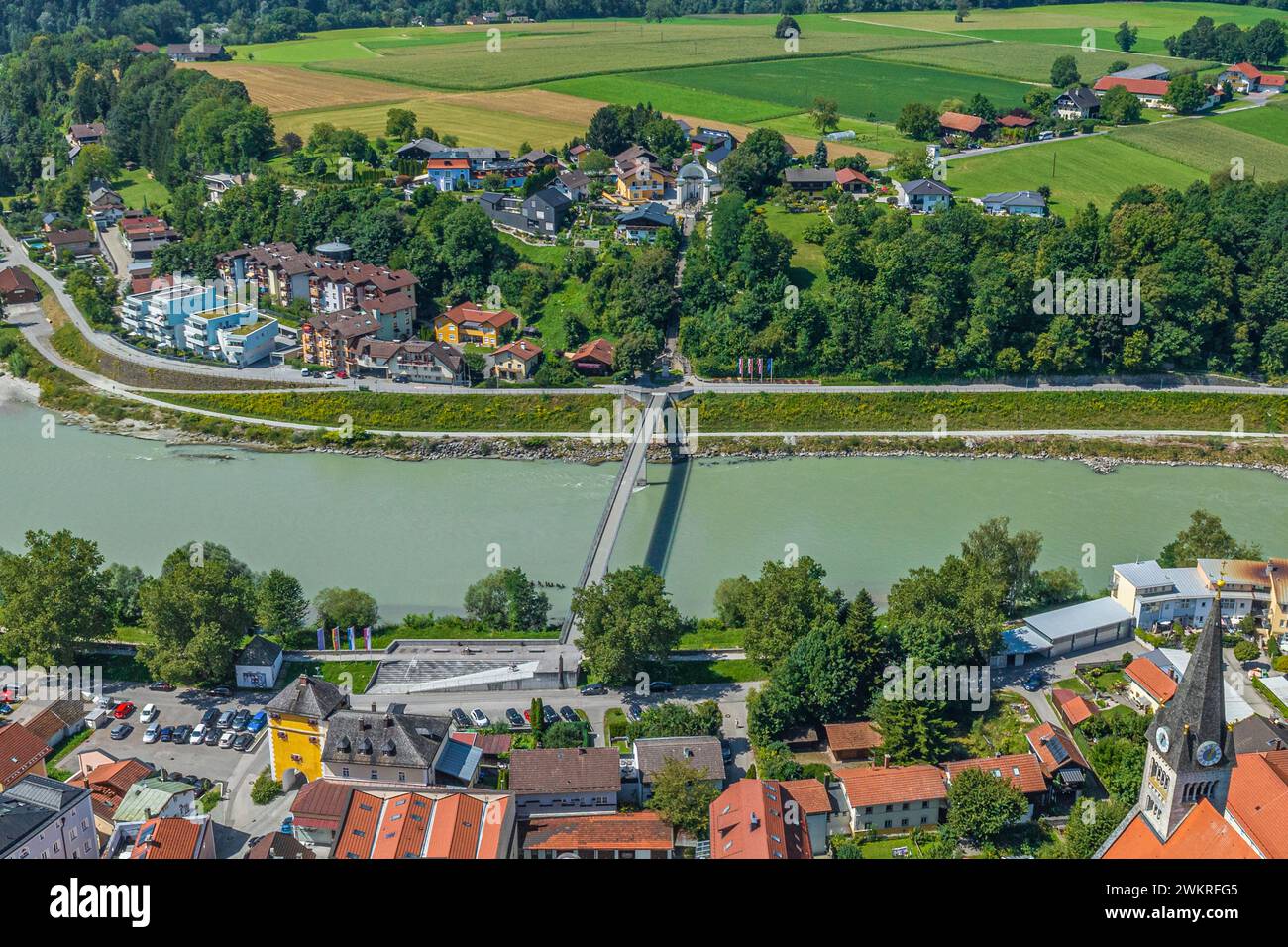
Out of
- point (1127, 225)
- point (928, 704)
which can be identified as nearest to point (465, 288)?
point (1127, 225)

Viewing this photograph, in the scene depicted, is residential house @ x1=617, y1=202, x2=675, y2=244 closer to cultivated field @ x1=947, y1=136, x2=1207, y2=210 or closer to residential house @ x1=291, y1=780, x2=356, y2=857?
cultivated field @ x1=947, y1=136, x2=1207, y2=210

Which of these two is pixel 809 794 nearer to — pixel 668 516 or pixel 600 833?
pixel 600 833

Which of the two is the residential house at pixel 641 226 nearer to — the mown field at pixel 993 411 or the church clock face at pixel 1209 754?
the mown field at pixel 993 411

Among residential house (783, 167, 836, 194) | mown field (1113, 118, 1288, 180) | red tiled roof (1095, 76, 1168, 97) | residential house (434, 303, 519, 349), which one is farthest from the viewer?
red tiled roof (1095, 76, 1168, 97)

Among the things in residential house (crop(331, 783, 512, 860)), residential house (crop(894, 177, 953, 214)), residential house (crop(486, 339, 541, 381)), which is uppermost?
residential house (crop(894, 177, 953, 214))

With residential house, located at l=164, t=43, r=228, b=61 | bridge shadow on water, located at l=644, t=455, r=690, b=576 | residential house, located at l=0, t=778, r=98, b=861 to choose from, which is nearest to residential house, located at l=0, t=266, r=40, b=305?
bridge shadow on water, located at l=644, t=455, r=690, b=576

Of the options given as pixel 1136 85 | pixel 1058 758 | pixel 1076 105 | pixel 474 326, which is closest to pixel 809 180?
pixel 474 326

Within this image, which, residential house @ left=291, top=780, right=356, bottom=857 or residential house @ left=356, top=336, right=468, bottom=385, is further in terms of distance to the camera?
residential house @ left=356, top=336, right=468, bottom=385
